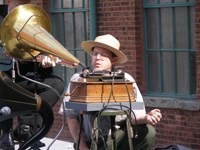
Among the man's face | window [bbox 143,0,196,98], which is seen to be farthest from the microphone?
window [bbox 143,0,196,98]

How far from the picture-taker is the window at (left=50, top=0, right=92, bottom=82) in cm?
1088

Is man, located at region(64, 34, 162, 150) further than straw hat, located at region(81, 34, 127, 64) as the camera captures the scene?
No

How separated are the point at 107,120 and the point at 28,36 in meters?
0.98

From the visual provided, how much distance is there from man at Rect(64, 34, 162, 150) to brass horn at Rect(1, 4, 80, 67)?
39cm

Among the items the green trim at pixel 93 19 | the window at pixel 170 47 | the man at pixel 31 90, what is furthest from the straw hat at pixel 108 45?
the green trim at pixel 93 19

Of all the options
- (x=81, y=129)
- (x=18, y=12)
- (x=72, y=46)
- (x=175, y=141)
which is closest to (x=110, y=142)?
(x=81, y=129)

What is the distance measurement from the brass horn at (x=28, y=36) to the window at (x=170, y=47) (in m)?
2.63

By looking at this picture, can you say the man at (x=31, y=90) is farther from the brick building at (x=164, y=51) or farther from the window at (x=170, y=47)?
the window at (x=170, y=47)

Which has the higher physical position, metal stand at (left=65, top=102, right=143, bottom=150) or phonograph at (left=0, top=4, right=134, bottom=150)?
phonograph at (left=0, top=4, right=134, bottom=150)

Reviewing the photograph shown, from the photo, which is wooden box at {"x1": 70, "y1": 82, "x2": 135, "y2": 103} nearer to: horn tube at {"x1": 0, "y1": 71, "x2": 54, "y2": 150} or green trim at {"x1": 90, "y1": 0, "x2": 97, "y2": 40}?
horn tube at {"x1": 0, "y1": 71, "x2": 54, "y2": 150}

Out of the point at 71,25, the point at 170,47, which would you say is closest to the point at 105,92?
the point at 170,47

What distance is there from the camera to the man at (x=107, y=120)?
6.36m

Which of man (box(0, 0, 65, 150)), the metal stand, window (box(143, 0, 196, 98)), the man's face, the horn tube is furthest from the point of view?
window (box(143, 0, 196, 98))

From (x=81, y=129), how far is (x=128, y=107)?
2.27ft
